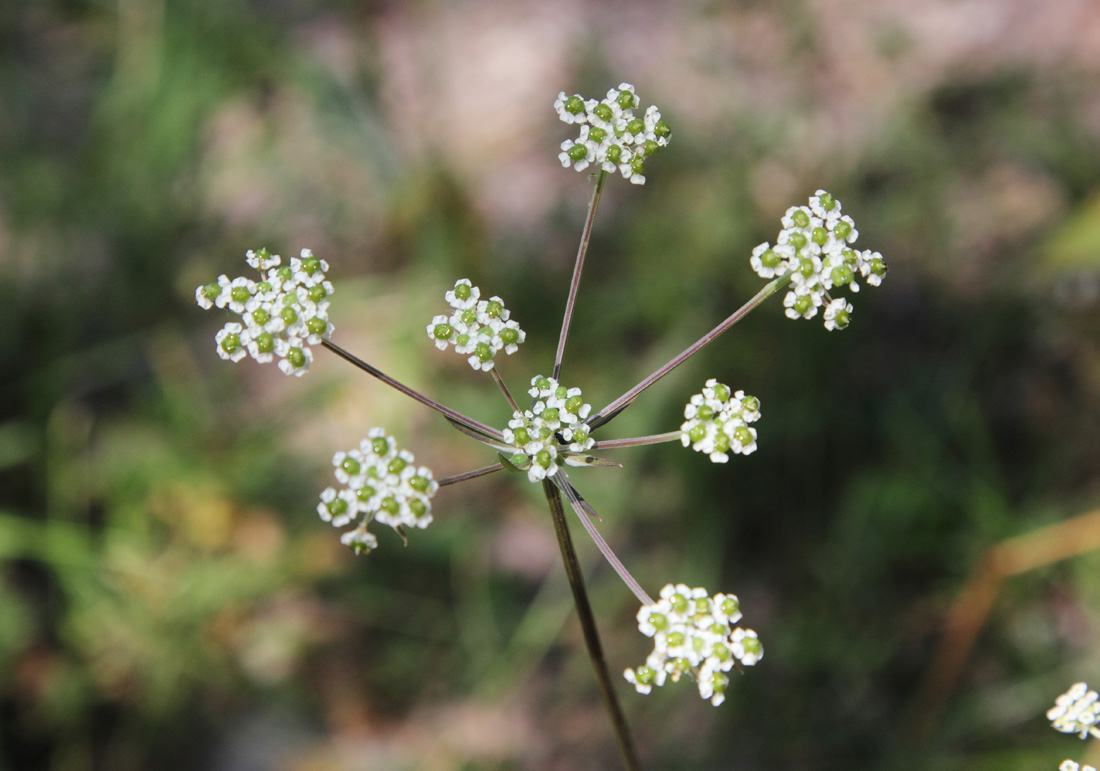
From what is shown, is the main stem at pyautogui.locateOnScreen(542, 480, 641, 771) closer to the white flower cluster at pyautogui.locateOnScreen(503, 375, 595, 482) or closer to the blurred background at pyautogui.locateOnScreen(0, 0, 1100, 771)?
the white flower cluster at pyautogui.locateOnScreen(503, 375, 595, 482)

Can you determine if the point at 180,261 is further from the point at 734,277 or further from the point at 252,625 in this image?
the point at 734,277

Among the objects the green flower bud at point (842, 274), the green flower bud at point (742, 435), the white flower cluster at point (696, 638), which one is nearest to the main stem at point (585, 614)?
the white flower cluster at point (696, 638)

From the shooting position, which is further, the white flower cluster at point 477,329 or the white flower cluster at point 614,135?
the white flower cluster at point 614,135

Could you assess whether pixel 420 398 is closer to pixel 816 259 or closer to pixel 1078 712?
pixel 816 259

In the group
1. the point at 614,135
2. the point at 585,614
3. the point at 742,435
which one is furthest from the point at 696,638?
→ the point at 614,135

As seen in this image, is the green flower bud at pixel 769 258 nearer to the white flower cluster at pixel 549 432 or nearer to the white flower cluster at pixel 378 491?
the white flower cluster at pixel 549 432
